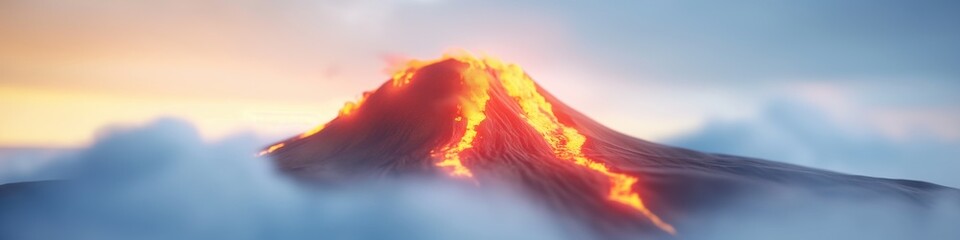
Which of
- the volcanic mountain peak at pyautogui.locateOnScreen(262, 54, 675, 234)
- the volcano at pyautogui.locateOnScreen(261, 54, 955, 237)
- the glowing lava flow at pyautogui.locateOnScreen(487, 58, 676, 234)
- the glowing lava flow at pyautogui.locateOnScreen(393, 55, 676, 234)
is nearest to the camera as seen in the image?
the glowing lava flow at pyautogui.locateOnScreen(487, 58, 676, 234)

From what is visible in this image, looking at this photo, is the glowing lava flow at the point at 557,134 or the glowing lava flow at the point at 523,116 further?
the glowing lava flow at the point at 523,116

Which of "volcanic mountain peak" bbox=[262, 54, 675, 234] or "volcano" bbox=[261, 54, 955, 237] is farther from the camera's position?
"volcanic mountain peak" bbox=[262, 54, 675, 234]

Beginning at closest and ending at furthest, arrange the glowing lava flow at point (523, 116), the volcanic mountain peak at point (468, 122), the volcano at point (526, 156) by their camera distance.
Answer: the volcano at point (526, 156)
the glowing lava flow at point (523, 116)
the volcanic mountain peak at point (468, 122)

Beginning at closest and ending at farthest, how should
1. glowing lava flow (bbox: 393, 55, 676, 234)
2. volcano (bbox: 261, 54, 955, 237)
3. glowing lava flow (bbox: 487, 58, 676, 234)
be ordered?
1. glowing lava flow (bbox: 487, 58, 676, 234)
2. volcano (bbox: 261, 54, 955, 237)
3. glowing lava flow (bbox: 393, 55, 676, 234)

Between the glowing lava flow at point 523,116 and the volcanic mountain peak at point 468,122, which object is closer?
the glowing lava flow at point 523,116

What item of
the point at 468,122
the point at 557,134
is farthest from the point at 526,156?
the point at 557,134

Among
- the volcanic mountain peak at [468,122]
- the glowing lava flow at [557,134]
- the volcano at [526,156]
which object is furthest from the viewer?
the volcanic mountain peak at [468,122]

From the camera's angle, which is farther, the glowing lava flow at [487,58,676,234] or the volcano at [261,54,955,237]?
the volcano at [261,54,955,237]

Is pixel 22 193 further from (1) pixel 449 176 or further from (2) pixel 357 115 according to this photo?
(1) pixel 449 176

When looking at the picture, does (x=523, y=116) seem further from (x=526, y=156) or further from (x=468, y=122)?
(x=526, y=156)
